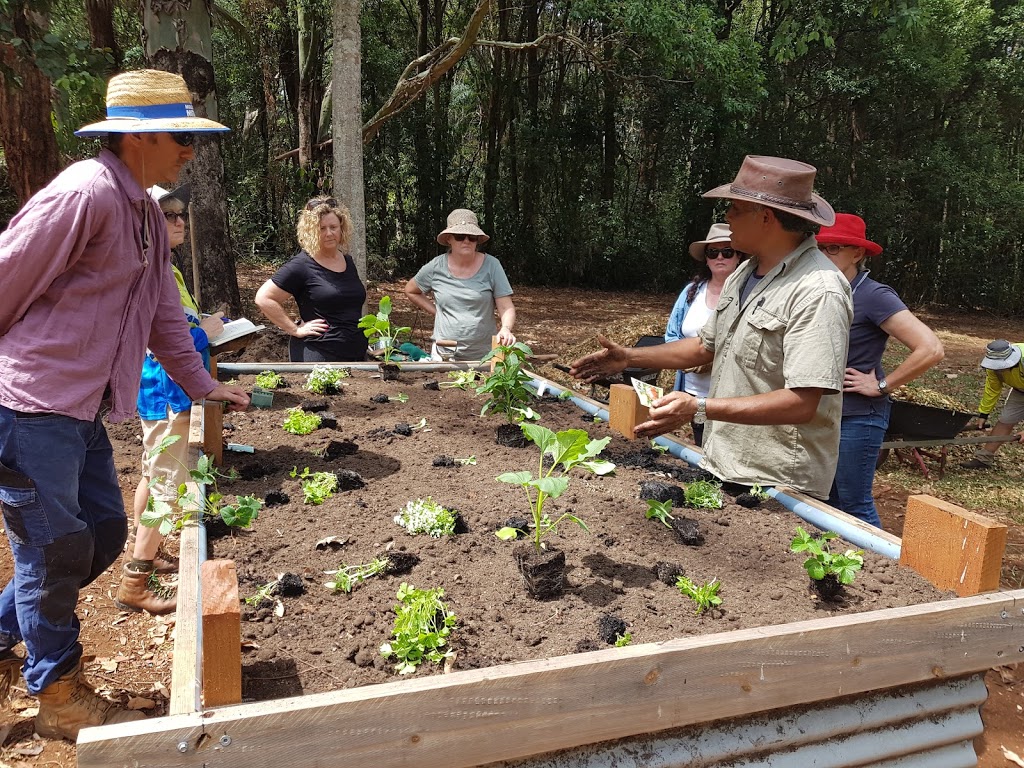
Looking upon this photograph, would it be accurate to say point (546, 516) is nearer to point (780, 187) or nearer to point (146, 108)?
point (780, 187)

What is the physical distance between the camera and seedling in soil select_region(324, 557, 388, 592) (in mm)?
2225

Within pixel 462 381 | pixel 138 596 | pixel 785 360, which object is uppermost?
pixel 785 360

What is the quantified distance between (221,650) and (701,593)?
4.22 feet

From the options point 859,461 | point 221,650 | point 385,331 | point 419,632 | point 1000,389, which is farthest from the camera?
point 1000,389

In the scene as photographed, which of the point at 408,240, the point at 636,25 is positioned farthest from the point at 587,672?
the point at 408,240

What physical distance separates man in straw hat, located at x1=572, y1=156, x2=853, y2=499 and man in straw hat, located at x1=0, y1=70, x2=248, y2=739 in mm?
1809

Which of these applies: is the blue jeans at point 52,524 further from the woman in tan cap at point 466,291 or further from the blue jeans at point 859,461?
the blue jeans at point 859,461

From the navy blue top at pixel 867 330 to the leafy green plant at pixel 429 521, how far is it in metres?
2.00

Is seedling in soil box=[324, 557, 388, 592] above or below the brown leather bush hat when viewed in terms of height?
below

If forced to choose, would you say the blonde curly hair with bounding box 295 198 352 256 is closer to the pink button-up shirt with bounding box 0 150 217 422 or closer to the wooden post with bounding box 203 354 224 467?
the wooden post with bounding box 203 354 224 467

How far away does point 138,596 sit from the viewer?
12.7 feet

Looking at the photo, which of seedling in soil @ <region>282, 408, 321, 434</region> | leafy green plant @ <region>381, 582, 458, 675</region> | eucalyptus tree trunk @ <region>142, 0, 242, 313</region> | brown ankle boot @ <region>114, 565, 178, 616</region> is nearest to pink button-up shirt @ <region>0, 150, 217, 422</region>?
leafy green plant @ <region>381, 582, 458, 675</region>

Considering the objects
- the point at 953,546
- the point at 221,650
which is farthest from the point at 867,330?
the point at 221,650

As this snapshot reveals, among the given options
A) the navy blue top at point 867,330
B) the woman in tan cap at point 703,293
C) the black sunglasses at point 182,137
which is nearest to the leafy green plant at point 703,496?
the navy blue top at point 867,330
